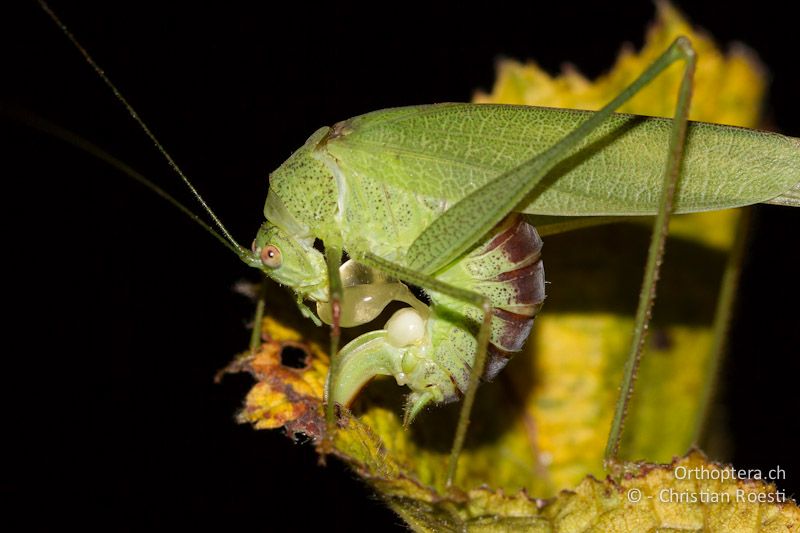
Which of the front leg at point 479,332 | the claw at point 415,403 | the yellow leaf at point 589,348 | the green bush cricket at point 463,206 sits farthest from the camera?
the yellow leaf at point 589,348

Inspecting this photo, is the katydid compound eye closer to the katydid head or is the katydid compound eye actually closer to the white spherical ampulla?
the katydid head

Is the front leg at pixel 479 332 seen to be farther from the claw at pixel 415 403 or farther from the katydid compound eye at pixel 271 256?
the katydid compound eye at pixel 271 256

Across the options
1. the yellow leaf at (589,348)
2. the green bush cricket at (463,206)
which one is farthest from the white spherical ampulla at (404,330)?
the yellow leaf at (589,348)

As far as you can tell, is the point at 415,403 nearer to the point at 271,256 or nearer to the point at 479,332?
the point at 479,332

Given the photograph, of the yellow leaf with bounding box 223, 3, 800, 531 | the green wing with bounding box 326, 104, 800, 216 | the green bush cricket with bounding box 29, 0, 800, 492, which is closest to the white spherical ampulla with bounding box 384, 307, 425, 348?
the green bush cricket with bounding box 29, 0, 800, 492

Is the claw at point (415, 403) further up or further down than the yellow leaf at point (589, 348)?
further down

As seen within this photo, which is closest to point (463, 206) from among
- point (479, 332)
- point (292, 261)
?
point (479, 332)

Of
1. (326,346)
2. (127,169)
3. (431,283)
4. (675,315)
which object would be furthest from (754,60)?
(127,169)
